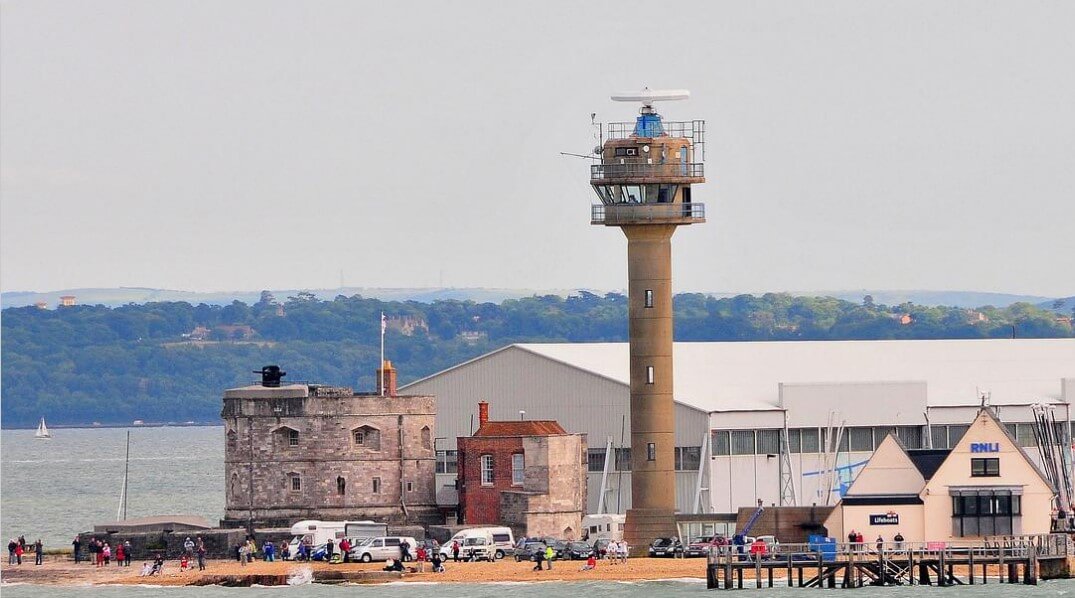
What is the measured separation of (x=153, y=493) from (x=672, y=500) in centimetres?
8489

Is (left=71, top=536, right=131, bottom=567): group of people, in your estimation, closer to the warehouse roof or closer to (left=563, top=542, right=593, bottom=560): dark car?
(left=563, top=542, right=593, bottom=560): dark car

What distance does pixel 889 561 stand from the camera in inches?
3191

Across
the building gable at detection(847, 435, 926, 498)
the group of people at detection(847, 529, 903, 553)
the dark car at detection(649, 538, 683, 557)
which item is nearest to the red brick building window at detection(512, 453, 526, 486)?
the dark car at detection(649, 538, 683, 557)

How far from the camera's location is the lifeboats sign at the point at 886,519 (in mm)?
85812

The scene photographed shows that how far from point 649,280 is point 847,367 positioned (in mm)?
20549

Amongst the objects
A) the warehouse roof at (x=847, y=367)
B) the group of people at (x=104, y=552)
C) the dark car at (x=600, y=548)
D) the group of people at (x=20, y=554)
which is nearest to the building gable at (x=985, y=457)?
the dark car at (x=600, y=548)

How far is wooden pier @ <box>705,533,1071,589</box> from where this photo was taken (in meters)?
81.0

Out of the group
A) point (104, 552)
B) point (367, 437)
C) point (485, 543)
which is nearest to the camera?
point (485, 543)

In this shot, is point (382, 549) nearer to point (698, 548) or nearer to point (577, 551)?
point (577, 551)

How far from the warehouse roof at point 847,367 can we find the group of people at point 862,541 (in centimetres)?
1240

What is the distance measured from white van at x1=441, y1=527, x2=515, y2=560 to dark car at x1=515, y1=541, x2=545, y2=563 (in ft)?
1.55

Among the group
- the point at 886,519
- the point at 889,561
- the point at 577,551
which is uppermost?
the point at 886,519

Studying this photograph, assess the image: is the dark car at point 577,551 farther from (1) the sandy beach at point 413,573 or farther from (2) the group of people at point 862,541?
(2) the group of people at point 862,541

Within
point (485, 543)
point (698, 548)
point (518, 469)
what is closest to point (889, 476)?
point (698, 548)
